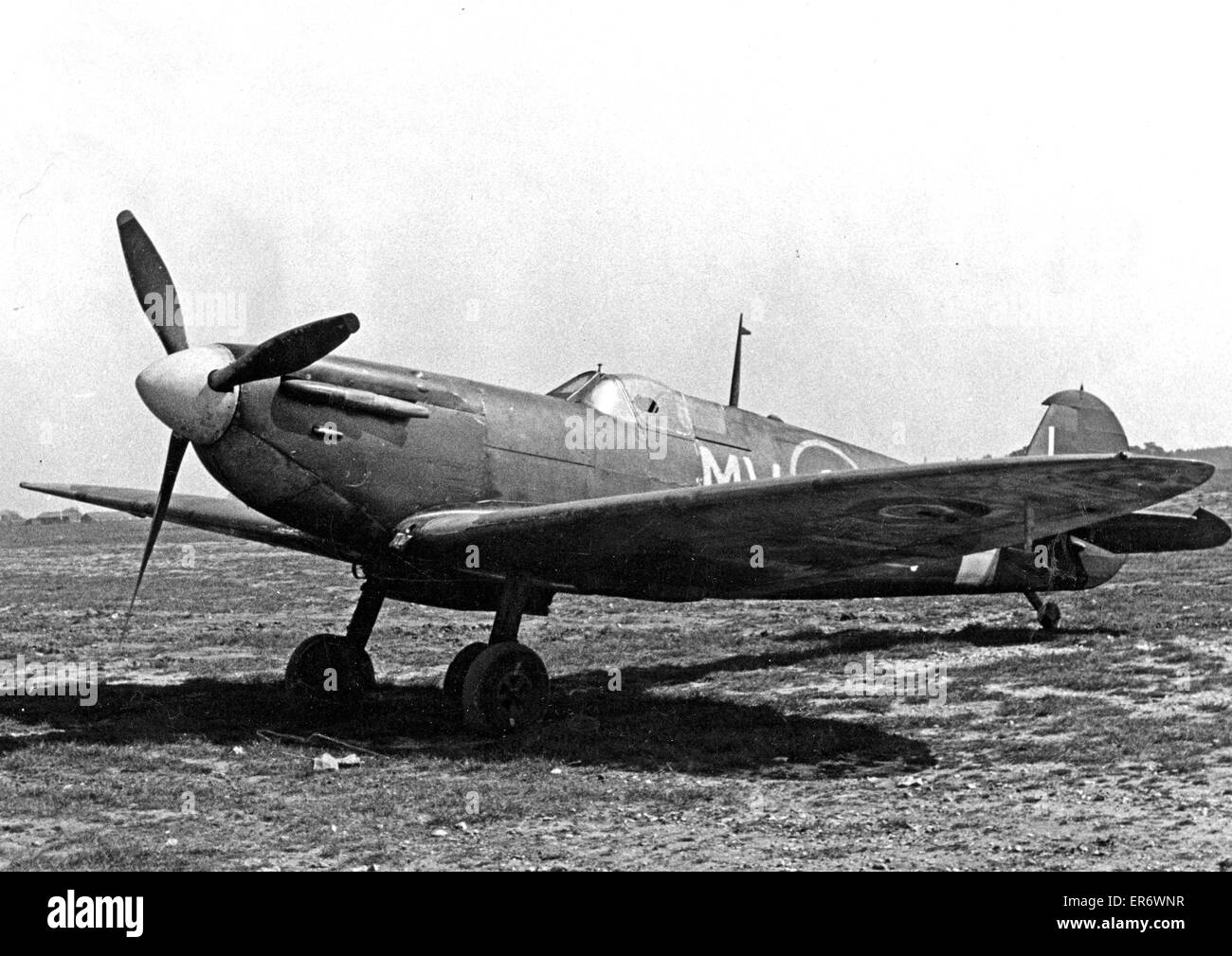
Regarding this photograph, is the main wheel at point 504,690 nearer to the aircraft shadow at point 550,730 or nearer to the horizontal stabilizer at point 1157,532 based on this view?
the aircraft shadow at point 550,730

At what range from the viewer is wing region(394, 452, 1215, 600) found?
6.18 metres

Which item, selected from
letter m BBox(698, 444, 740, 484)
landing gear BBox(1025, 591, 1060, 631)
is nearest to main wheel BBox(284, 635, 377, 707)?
letter m BBox(698, 444, 740, 484)

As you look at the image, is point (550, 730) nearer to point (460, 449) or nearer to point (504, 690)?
point (504, 690)

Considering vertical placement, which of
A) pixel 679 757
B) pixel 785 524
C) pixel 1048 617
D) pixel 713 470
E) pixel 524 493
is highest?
pixel 713 470

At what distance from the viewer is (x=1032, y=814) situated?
5.68 meters

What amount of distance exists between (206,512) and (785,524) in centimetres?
622

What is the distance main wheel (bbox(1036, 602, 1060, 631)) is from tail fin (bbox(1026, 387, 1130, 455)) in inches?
63.8

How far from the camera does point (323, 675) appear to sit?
364 inches

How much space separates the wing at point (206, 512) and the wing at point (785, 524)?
197 centimetres

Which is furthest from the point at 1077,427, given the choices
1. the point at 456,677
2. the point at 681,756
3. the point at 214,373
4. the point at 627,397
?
the point at 214,373

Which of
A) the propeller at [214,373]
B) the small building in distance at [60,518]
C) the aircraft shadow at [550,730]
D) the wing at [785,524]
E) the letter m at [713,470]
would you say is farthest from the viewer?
the small building in distance at [60,518]

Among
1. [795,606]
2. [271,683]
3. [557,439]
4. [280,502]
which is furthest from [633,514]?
[795,606]

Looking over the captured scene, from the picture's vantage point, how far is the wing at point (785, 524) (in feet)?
20.3

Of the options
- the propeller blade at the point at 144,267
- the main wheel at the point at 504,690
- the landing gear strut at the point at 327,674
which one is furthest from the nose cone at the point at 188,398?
the main wheel at the point at 504,690
